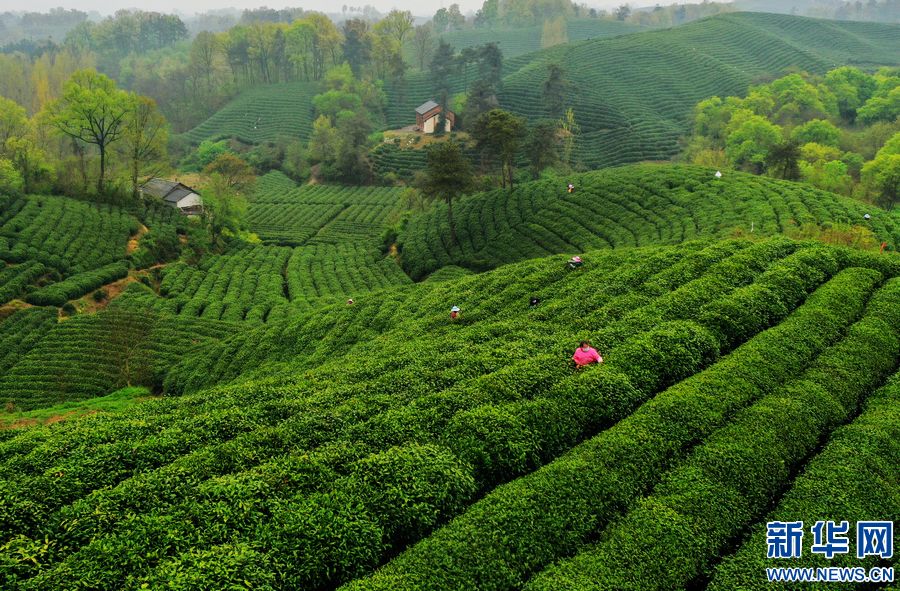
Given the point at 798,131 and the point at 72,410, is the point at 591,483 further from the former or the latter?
the point at 798,131

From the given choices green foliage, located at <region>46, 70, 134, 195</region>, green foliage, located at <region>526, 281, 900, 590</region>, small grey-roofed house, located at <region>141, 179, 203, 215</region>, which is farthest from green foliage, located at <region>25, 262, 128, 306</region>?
green foliage, located at <region>526, 281, 900, 590</region>

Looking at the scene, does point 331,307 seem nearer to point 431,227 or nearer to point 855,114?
point 431,227

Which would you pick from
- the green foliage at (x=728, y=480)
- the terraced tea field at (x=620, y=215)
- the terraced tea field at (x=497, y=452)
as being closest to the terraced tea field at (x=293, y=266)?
the terraced tea field at (x=620, y=215)

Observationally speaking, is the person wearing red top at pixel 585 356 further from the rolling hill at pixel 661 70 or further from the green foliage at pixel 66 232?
the rolling hill at pixel 661 70

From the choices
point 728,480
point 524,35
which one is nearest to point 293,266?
point 728,480

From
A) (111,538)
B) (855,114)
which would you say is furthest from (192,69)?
(111,538)

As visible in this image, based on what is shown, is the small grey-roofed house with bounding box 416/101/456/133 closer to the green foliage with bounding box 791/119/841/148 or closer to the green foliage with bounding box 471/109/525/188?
the green foliage with bounding box 471/109/525/188
